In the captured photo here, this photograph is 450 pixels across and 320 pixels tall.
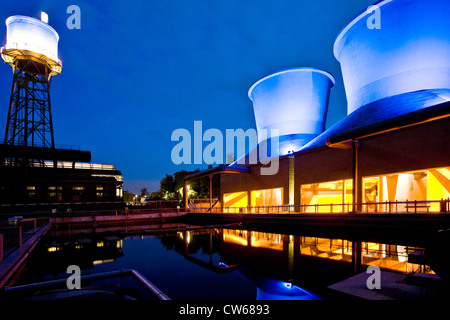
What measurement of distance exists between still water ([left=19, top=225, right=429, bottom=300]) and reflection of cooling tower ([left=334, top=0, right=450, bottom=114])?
19565mm

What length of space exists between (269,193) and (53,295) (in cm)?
2732

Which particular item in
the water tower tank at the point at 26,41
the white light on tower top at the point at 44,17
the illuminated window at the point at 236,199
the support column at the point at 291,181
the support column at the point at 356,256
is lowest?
the illuminated window at the point at 236,199

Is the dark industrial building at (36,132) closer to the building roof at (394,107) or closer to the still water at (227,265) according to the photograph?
the still water at (227,265)

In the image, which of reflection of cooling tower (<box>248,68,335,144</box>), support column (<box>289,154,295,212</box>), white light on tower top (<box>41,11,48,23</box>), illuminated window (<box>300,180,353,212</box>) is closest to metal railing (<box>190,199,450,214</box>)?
illuminated window (<box>300,180,353,212</box>)

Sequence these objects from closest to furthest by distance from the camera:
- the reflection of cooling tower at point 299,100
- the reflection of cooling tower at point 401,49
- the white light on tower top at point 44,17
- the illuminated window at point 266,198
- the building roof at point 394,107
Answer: the building roof at point 394,107, the reflection of cooling tower at point 401,49, the illuminated window at point 266,198, the reflection of cooling tower at point 299,100, the white light on tower top at point 44,17

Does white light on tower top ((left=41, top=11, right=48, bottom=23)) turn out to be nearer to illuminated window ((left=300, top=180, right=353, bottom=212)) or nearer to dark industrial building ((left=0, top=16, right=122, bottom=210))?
dark industrial building ((left=0, top=16, right=122, bottom=210))

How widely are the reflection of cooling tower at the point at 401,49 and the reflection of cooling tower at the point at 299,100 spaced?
6.80 m

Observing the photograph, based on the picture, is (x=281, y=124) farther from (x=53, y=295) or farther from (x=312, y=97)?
(x=53, y=295)

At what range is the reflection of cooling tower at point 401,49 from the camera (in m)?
22.1

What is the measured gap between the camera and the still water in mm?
5031

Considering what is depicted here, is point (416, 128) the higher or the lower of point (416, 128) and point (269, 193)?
the higher

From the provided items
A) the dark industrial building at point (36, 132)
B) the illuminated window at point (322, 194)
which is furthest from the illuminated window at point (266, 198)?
the dark industrial building at point (36, 132)
